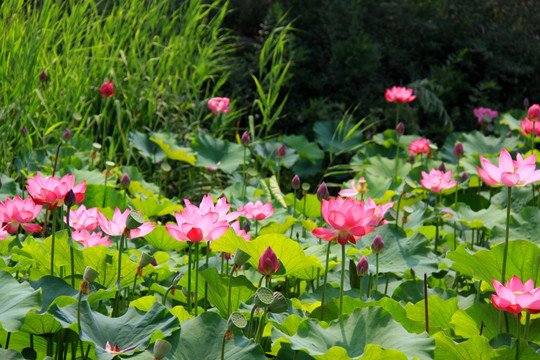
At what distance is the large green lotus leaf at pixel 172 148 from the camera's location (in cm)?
304

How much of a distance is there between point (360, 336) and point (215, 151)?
7.32 ft

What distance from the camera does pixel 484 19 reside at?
15.7ft

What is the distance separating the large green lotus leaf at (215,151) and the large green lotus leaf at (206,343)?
210 centimetres

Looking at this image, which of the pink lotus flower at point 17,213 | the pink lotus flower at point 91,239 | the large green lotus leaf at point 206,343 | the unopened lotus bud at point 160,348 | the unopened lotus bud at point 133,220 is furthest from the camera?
the pink lotus flower at point 91,239

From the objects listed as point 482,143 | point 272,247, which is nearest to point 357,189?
point 272,247

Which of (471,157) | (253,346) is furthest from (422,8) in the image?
(253,346)

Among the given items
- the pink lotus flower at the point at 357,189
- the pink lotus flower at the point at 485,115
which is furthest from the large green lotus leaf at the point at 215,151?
the pink lotus flower at the point at 485,115

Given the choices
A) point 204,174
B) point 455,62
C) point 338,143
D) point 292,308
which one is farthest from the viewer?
point 455,62

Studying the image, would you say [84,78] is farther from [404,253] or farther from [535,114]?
[535,114]

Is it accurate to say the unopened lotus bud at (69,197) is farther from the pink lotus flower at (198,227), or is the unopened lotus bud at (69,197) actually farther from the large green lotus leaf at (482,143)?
the large green lotus leaf at (482,143)

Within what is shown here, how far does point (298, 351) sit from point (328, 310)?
28 centimetres

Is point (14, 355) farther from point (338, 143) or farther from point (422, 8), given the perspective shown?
point (422, 8)

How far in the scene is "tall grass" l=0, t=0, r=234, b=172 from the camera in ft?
9.34

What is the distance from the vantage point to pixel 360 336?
Result: 1.20m
